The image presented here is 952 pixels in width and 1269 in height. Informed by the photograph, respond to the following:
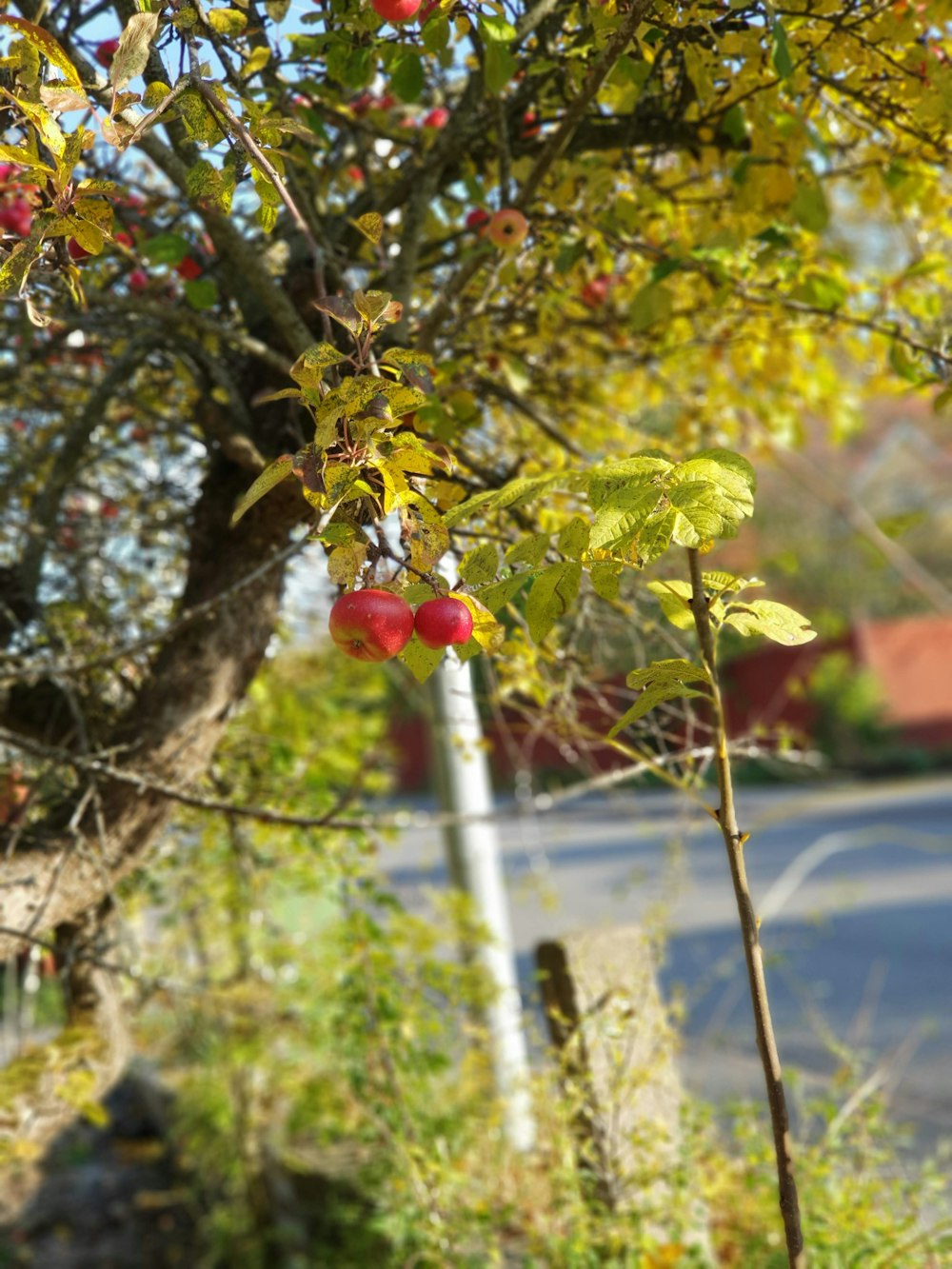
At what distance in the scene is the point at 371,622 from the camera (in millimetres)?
1179

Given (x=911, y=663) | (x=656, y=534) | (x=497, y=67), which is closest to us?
(x=656, y=534)

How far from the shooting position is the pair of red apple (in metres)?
1.18

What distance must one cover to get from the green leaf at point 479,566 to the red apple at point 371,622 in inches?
3.6

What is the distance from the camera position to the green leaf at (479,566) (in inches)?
48.8

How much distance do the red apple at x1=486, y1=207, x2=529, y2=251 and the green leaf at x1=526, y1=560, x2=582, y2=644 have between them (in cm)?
82

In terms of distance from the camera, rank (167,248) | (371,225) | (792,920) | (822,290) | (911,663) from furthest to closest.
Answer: (911,663)
(792,920)
(822,290)
(167,248)
(371,225)

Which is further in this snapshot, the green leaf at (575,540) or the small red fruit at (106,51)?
the small red fruit at (106,51)

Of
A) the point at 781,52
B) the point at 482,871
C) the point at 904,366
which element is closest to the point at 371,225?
the point at 781,52

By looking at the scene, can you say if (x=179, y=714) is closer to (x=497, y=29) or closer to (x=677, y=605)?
(x=677, y=605)

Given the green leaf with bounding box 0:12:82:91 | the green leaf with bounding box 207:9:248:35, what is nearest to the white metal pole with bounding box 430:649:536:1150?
the green leaf with bounding box 207:9:248:35

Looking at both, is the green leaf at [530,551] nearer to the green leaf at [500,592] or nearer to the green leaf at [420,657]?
the green leaf at [500,592]

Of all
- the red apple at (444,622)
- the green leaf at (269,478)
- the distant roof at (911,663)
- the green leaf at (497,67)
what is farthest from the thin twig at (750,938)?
the distant roof at (911,663)

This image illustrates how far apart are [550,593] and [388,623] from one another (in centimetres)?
Answer: 19

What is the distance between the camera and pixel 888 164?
7.55 ft
